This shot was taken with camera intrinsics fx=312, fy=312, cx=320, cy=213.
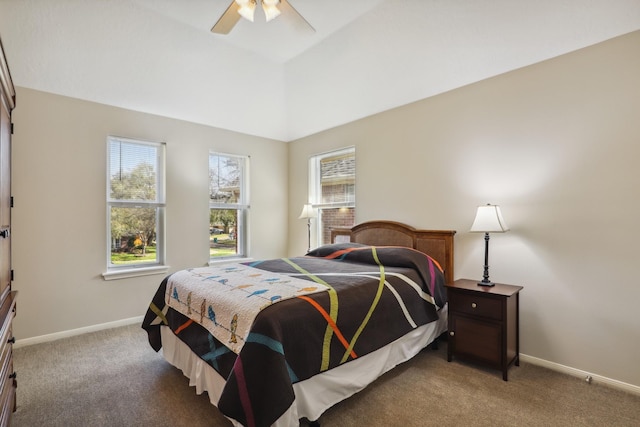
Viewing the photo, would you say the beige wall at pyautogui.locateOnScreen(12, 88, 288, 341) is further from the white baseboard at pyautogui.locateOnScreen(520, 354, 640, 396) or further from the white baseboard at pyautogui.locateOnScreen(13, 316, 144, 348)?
the white baseboard at pyautogui.locateOnScreen(520, 354, 640, 396)

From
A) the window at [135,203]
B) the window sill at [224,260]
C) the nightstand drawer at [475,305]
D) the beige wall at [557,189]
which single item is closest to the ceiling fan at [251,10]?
the beige wall at [557,189]

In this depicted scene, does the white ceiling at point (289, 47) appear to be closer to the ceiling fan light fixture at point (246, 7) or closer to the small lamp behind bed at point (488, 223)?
the ceiling fan light fixture at point (246, 7)

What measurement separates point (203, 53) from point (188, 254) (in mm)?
2452

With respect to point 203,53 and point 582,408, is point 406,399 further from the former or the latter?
point 203,53

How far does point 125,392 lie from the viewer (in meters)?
2.20

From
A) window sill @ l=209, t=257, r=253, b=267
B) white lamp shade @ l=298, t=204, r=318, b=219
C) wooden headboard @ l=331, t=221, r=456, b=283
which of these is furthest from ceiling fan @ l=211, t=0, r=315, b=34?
window sill @ l=209, t=257, r=253, b=267

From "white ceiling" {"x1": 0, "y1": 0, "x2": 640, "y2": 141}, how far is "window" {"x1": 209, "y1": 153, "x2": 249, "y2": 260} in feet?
2.35

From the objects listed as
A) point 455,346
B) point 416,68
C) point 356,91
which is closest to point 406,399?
point 455,346

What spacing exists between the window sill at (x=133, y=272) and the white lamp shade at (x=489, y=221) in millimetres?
3559

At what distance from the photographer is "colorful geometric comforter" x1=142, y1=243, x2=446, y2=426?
1479mm

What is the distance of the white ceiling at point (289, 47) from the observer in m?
2.47

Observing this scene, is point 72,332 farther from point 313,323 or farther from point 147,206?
point 313,323

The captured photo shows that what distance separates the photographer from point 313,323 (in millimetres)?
1748

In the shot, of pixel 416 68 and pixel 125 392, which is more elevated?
pixel 416 68
